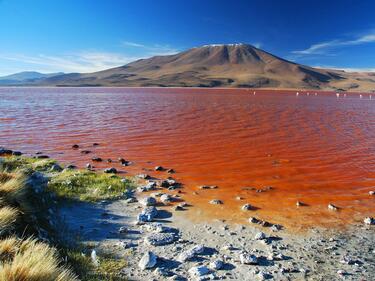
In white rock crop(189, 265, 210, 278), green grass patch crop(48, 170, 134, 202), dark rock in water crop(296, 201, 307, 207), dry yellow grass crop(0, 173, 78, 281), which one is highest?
dry yellow grass crop(0, 173, 78, 281)

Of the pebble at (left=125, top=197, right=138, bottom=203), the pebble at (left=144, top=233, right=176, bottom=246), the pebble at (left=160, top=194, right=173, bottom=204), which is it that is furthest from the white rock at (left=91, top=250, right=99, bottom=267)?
the pebble at (left=160, top=194, right=173, bottom=204)

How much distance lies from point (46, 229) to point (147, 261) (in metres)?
2.18

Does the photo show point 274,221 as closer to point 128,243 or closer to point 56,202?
point 128,243

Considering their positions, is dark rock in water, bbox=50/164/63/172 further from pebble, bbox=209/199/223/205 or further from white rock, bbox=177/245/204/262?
white rock, bbox=177/245/204/262

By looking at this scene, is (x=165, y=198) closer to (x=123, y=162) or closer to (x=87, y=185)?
(x=87, y=185)

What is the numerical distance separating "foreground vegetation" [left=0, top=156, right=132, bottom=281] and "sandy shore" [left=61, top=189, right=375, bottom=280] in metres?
0.48

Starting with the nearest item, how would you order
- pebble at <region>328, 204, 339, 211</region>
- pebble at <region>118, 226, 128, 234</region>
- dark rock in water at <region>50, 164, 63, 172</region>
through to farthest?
1. pebble at <region>118, 226, 128, 234</region>
2. pebble at <region>328, 204, 339, 211</region>
3. dark rock in water at <region>50, 164, 63, 172</region>

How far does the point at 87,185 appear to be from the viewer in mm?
10805

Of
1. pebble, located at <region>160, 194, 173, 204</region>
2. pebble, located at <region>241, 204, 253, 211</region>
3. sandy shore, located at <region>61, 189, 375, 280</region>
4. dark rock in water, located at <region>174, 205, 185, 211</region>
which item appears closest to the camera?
sandy shore, located at <region>61, 189, 375, 280</region>

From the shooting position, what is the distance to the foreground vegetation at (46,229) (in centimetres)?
410

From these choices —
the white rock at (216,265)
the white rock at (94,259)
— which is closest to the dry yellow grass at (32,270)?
the white rock at (94,259)

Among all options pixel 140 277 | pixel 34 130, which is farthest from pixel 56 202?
pixel 34 130

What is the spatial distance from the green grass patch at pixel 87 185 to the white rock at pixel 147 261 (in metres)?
3.84

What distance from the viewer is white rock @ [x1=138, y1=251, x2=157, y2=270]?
618 cm
